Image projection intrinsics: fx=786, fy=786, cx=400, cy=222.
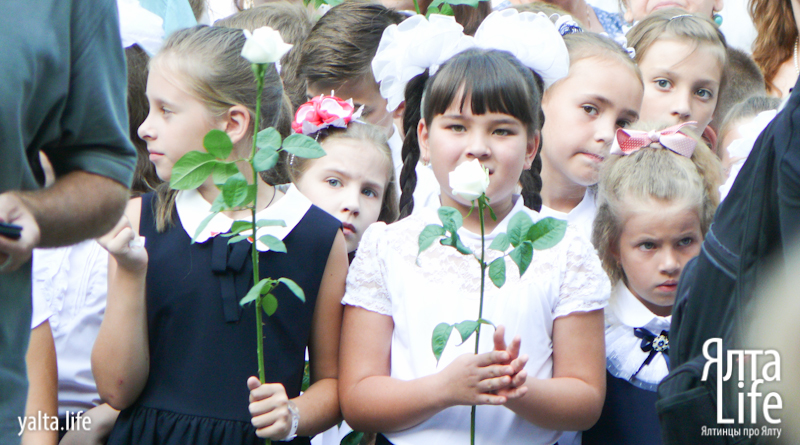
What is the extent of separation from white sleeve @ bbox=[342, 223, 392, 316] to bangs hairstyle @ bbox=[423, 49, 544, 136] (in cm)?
45

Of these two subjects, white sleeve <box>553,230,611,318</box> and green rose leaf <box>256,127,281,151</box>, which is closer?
green rose leaf <box>256,127,281,151</box>

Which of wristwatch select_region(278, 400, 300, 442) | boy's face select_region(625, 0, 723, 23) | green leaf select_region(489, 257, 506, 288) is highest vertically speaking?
boy's face select_region(625, 0, 723, 23)

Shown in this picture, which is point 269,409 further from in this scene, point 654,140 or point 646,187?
point 654,140

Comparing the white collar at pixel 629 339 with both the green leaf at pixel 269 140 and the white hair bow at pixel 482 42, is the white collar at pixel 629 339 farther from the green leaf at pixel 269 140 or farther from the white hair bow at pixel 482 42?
the green leaf at pixel 269 140

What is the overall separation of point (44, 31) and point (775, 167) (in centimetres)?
120

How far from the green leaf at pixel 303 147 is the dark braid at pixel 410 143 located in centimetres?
Result: 91

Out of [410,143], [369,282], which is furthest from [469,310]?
[410,143]

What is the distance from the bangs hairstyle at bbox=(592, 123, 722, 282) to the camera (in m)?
2.57

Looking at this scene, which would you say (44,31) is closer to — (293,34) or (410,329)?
(410,329)

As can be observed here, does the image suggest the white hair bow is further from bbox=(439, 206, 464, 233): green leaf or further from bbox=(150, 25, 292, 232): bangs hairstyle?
bbox=(439, 206, 464, 233): green leaf

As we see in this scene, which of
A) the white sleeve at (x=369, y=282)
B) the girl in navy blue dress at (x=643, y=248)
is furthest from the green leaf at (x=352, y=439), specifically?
the girl in navy blue dress at (x=643, y=248)

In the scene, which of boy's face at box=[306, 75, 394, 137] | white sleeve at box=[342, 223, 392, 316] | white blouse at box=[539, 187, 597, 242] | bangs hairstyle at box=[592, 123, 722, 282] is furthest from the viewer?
boy's face at box=[306, 75, 394, 137]

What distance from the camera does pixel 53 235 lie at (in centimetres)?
134

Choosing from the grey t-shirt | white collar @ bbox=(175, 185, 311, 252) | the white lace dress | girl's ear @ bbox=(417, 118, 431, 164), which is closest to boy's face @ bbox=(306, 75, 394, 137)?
girl's ear @ bbox=(417, 118, 431, 164)
